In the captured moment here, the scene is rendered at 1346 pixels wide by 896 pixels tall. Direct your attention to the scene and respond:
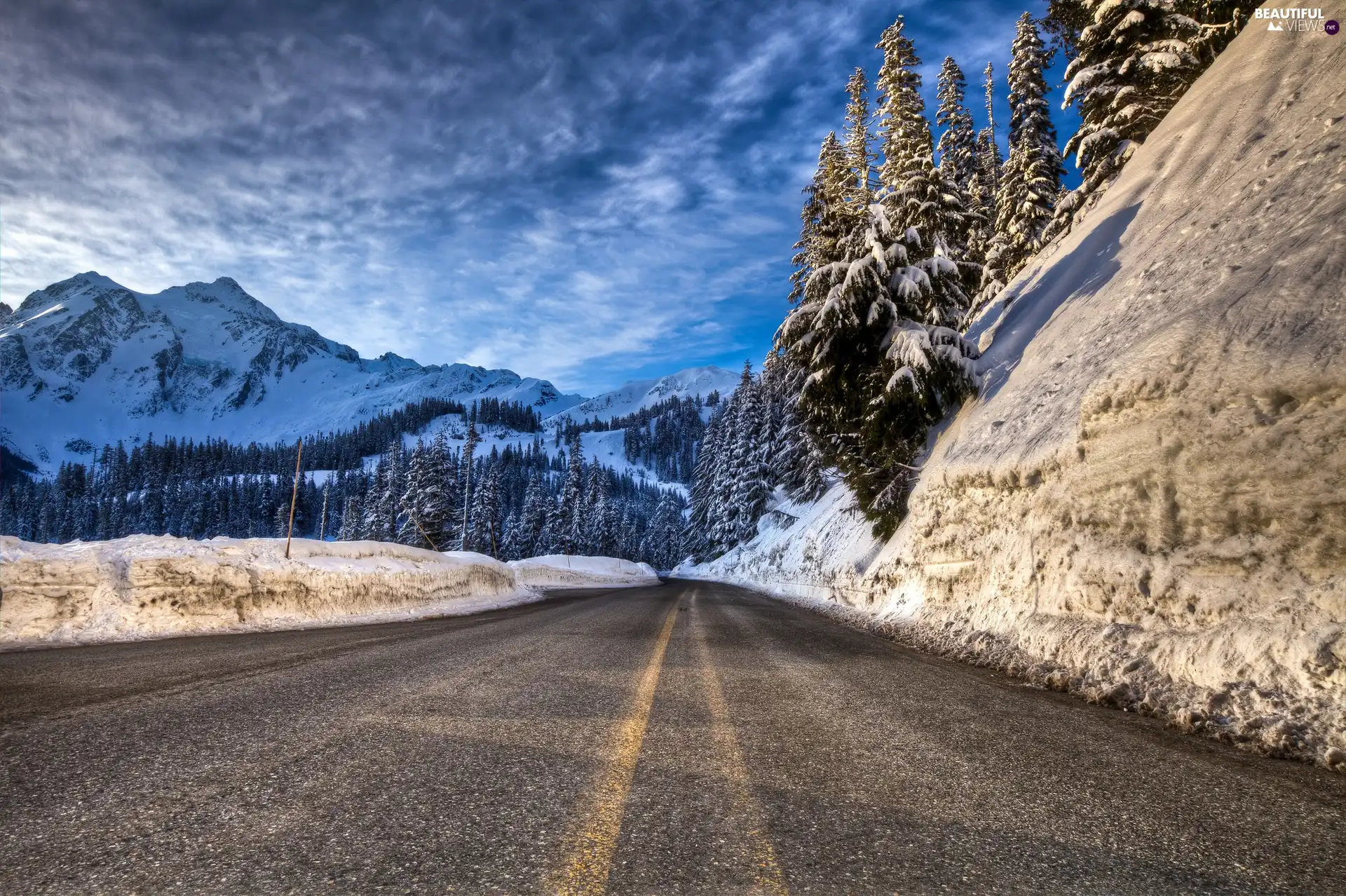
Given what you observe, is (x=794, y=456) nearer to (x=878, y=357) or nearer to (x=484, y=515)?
(x=878, y=357)

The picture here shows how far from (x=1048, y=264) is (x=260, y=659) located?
62.3ft

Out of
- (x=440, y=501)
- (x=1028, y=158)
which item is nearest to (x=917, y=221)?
(x=1028, y=158)

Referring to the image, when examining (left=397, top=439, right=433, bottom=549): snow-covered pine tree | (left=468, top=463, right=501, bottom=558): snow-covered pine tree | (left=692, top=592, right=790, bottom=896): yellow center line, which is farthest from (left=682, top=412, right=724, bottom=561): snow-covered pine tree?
(left=692, top=592, right=790, bottom=896): yellow center line

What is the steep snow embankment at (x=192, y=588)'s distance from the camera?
7973 millimetres

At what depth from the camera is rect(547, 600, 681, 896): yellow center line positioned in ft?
6.09

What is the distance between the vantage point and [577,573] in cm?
3781

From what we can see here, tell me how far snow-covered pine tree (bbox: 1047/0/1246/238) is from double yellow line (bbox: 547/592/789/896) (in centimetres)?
2018

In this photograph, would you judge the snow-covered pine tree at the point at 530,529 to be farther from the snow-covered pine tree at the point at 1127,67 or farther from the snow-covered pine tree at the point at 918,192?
the snow-covered pine tree at the point at 1127,67

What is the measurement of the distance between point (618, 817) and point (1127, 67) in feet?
73.8

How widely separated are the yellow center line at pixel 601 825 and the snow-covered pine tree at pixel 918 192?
13190 millimetres

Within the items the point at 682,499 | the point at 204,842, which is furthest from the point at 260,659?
the point at 682,499

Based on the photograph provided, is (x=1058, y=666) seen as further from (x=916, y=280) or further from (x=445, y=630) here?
(x=916, y=280)

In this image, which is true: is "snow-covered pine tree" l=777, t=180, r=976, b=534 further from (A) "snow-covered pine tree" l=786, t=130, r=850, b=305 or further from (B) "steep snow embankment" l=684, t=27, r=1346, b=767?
(A) "snow-covered pine tree" l=786, t=130, r=850, b=305

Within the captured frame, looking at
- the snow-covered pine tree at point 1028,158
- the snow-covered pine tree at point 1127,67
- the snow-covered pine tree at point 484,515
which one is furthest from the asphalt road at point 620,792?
the snow-covered pine tree at point 484,515
